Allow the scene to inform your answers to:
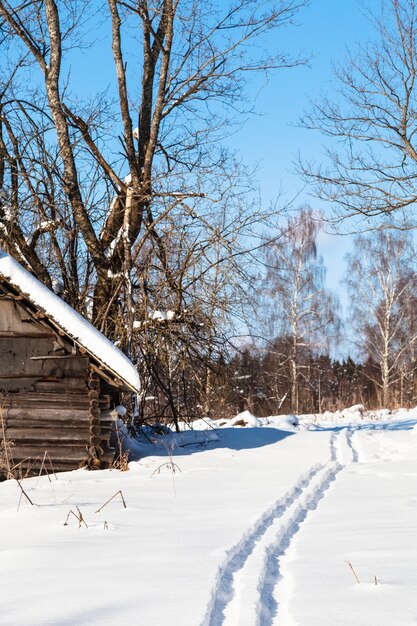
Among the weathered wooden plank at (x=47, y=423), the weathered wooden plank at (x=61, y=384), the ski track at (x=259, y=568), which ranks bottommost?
the ski track at (x=259, y=568)

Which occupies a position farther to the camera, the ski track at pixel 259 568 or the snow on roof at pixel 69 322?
the snow on roof at pixel 69 322

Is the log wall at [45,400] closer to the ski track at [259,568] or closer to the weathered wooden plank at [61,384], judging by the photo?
the weathered wooden plank at [61,384]

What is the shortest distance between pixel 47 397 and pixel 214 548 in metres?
6.57

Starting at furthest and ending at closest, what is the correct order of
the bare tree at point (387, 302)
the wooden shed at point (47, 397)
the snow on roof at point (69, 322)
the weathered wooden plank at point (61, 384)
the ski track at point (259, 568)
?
the bare tree at point (387, 302) → the weathered wooden plank at point (61, 384) → the wooden shed at point (47, 397) → the snow on roof at point (69, 322) → the ski track at point (259, 568)

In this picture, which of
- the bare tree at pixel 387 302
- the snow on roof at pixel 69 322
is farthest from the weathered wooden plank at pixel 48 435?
the bare tree at pixel 387 302

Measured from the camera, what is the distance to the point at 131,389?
10.5 metres

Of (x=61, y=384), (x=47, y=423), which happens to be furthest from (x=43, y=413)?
(x=61, y=384)

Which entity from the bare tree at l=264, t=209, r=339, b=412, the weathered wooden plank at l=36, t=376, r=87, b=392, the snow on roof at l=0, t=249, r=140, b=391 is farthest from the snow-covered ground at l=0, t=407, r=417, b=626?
the bare tree at l=264, t=209, r=339, b=412

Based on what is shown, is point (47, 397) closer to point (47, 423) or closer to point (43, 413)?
point (43, 413)

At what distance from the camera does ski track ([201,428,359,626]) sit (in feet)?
11.3

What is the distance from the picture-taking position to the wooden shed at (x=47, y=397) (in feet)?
35.7

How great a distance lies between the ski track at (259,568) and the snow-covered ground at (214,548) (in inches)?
0.5

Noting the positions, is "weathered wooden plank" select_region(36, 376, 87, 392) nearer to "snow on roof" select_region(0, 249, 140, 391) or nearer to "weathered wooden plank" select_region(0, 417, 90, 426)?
"weathered wooden plank" select_region(0, 417, 90, 426)

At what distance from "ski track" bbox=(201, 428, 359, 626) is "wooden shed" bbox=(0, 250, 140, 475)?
3818 millimetres
